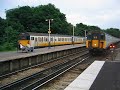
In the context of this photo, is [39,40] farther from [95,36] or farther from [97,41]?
[97,41]

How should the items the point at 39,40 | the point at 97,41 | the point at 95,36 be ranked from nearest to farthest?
the point at 97,41 < the point at 95,36 < the point at 39,40

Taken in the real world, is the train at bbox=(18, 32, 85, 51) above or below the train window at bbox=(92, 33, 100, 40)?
below

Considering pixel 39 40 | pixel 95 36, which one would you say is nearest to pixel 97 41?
pixel 95 36

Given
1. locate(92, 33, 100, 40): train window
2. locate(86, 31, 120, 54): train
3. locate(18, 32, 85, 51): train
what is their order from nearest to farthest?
1. locate(86, 31, 120, 54): train
2. locate(92, 33, 100, 40): train window
3. locate(18, 32, 85, 51): train

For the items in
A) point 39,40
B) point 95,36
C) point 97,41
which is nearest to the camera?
point 97,41

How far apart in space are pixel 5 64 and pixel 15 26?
5040 centimetres

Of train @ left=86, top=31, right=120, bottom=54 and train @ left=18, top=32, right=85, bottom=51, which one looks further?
train @ left=18, top=32, right=85, bottom=51

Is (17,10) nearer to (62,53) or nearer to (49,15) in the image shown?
(49,15)

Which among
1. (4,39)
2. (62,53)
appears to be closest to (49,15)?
(4,39)

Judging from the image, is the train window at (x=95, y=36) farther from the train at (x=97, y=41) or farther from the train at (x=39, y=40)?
the train at (x=39, y=40)

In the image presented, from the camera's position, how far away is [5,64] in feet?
70.4

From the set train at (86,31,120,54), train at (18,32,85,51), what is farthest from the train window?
train at (18,32,85,51)

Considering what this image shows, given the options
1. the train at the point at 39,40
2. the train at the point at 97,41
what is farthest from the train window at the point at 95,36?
the train at the point at 39,40

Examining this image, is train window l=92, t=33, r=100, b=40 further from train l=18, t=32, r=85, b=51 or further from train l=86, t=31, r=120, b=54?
train l=18, t=32, r=85, b=51
